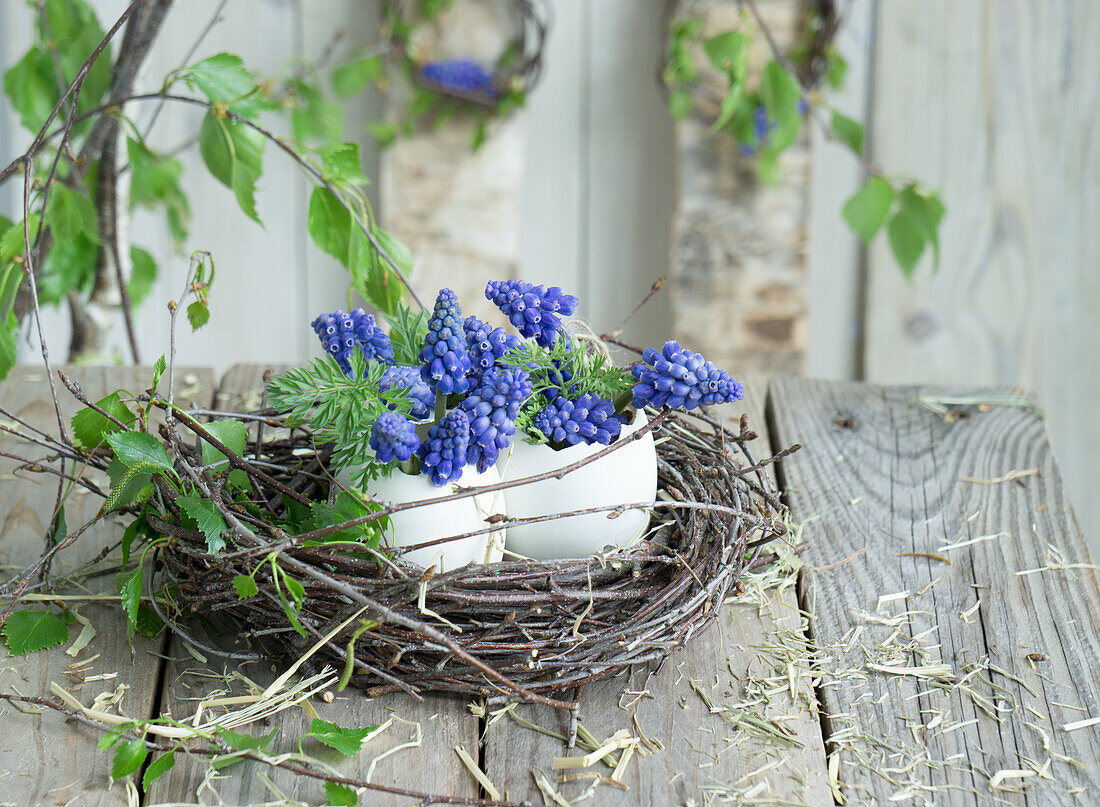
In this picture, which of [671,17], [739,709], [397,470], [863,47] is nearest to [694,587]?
[739,709]

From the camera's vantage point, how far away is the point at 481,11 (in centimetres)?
172

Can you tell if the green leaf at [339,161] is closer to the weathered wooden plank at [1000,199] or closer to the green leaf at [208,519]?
the green leaf at [208,519]

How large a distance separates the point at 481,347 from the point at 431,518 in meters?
0.12

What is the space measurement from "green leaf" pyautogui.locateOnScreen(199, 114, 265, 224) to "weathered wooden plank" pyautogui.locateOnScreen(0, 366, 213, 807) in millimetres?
322

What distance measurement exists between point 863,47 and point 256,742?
5.46 feet

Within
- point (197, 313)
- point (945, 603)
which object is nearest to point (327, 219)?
point (197, 313)

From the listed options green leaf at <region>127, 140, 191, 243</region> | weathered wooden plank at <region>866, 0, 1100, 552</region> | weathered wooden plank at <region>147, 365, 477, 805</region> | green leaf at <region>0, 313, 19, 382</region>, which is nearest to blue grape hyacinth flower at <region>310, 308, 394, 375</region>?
weathered wooden plank at <region>147, 365, 477, 805</region>

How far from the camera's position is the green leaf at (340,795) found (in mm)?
565

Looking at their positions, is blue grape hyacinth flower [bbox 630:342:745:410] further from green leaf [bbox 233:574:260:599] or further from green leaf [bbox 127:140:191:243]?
green leaf [bbox 127:140:191:243]

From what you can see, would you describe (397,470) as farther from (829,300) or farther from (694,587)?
(829,300)

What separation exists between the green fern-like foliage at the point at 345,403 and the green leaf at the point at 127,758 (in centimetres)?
21

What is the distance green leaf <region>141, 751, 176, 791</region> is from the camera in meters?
0.59

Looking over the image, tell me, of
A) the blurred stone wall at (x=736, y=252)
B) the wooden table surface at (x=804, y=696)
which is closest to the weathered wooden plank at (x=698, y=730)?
the wooden table surface at (x=804, y=696)

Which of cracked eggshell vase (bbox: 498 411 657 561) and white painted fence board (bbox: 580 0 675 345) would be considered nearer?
cracked eggshell vase (bbox: 498 411 657 561)
